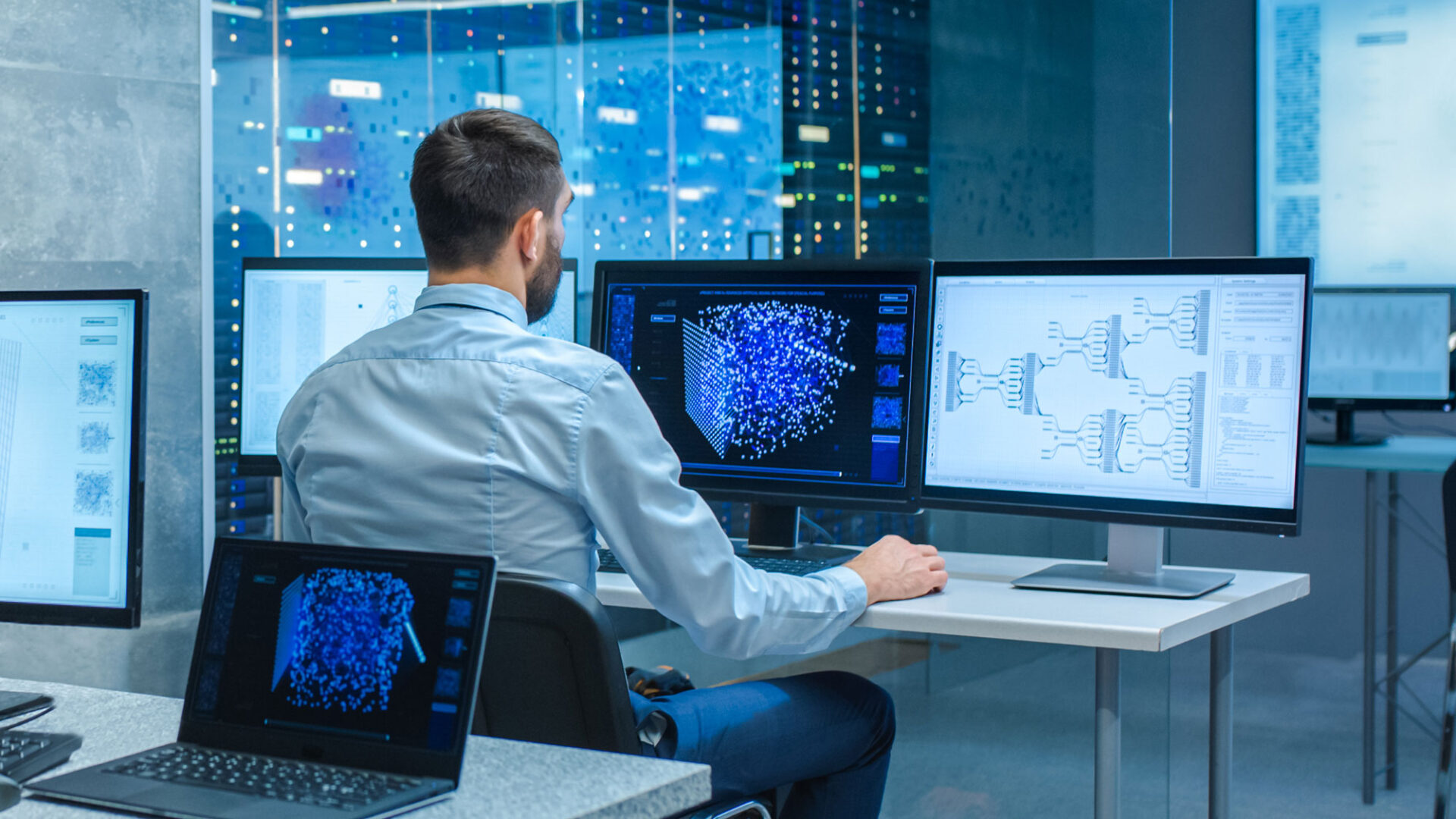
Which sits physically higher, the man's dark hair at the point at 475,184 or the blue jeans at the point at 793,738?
the man's dark hair at the point at 475,184

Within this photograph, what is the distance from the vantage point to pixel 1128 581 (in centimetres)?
190

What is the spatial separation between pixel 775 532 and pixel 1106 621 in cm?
67

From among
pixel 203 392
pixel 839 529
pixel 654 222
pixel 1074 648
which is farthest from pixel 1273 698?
pixel 203 392

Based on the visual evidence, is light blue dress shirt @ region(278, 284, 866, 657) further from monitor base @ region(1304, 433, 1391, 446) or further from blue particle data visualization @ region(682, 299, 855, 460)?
monitor base @ region(1304, 433, 1391, 446)

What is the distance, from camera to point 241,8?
3.03 m

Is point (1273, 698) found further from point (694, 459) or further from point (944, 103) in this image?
point (694, 459)

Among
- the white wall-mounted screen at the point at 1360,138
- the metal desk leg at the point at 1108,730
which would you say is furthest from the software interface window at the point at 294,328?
the white wall-mounted screen at the point at 1360,138

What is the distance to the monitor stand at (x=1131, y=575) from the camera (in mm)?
1854

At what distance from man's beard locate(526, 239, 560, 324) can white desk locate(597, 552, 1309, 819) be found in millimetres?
428

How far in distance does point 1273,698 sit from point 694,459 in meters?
2.72

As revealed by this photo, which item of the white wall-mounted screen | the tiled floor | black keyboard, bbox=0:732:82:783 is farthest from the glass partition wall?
black keyboard, bbox=0:732:82:783

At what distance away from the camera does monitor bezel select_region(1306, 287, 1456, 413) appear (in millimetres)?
3748

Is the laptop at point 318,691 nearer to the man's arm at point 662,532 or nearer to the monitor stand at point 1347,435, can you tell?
the man's arm at point 662,532

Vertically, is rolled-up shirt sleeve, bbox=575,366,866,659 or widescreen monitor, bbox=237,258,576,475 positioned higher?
widescreen monitor, bbox=237,258,576,475
